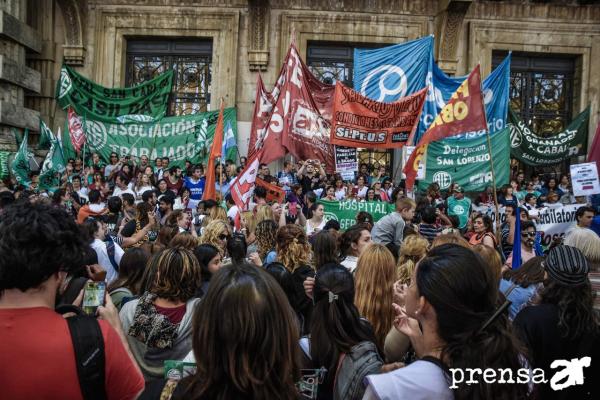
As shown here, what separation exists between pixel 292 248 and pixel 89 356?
281 centimetres

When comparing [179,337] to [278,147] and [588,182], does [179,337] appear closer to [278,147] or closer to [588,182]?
[278,147]

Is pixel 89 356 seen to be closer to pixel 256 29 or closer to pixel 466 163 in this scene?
pixel 466 163

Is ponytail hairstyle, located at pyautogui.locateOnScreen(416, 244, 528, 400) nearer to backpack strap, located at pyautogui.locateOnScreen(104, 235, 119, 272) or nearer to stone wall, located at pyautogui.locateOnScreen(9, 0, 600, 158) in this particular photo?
backpack strap, located at pyautogui.locateOnScreen(104, 235, 119, 272)

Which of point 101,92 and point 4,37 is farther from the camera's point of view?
point 101,92

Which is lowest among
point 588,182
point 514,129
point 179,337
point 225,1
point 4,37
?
point 179,337

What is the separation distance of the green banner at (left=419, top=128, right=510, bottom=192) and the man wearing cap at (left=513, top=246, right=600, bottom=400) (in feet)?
36.5

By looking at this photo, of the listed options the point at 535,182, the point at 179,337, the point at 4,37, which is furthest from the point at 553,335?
the point at 4,37

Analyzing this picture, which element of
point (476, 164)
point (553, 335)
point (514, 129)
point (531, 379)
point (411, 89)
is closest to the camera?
point (531, 379)

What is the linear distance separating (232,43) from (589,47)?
10.3m

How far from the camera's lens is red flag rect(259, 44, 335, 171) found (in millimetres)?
9070

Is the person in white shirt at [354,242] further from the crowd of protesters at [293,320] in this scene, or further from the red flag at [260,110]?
the red flag at [260,110]

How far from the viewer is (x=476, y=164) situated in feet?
44.8

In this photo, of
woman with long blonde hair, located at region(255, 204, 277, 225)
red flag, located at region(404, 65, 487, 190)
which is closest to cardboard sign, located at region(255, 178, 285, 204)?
woman with long blonde hair, located at region(255, 204, 277, 225)

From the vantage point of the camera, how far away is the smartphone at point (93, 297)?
2.04 metres
